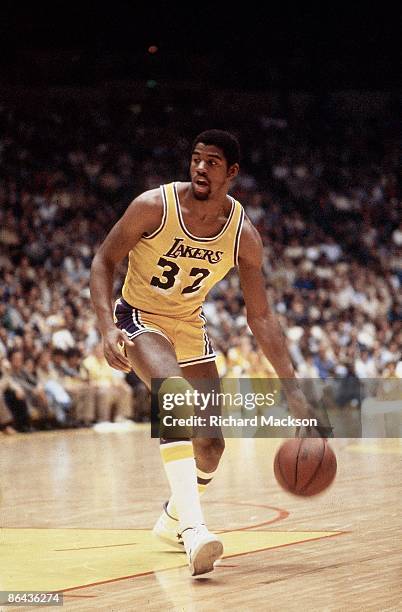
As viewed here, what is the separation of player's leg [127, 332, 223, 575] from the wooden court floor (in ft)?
0.41

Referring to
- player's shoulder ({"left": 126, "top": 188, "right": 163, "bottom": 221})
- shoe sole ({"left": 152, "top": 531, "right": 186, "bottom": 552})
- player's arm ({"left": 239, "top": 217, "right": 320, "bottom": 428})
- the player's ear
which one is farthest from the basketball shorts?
shoe sole ({"left": 152, "top": 531, "right": 186, "bottom": 552})

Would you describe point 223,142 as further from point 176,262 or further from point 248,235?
point 176,262

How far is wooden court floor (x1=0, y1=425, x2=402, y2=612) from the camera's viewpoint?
14.1 feet

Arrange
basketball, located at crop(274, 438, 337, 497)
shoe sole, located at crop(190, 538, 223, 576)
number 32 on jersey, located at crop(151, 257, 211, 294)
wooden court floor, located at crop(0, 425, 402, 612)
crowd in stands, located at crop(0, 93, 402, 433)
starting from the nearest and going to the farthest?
wooden court floor, located at crop(0, 425, 402, 612)
shoe sole, located at crop(190, 538, 223, 576)
basketball, located at crop(274, 438, 337, 497)
number 32 on jersey, located at crop(151, 257, 211, 294)
crowd in stands, located at crop(0, 93, 402, 433)

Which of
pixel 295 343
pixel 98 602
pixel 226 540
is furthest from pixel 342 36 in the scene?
pixel 98 602

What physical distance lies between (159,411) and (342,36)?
19.8m

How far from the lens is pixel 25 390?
1396 centimetres

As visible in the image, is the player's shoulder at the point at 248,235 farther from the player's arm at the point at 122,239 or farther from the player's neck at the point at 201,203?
the player's arm at the point at 122,239

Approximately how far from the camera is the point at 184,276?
5.58m

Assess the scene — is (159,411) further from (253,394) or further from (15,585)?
(253,394)

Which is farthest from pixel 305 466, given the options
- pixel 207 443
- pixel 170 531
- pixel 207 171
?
pixel 207 171

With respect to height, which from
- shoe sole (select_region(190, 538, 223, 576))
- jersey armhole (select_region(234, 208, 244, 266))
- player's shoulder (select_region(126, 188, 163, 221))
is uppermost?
player's shoulder (select_region(126, 188, 163, 221))

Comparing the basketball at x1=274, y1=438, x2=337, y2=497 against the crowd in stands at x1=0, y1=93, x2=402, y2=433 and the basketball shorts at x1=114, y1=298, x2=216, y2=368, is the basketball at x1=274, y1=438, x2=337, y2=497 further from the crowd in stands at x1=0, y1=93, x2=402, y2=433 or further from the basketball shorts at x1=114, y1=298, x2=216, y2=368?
the crowd in stands at x1=0, y1=93, x2=402, y2=433

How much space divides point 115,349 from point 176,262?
0.79m
